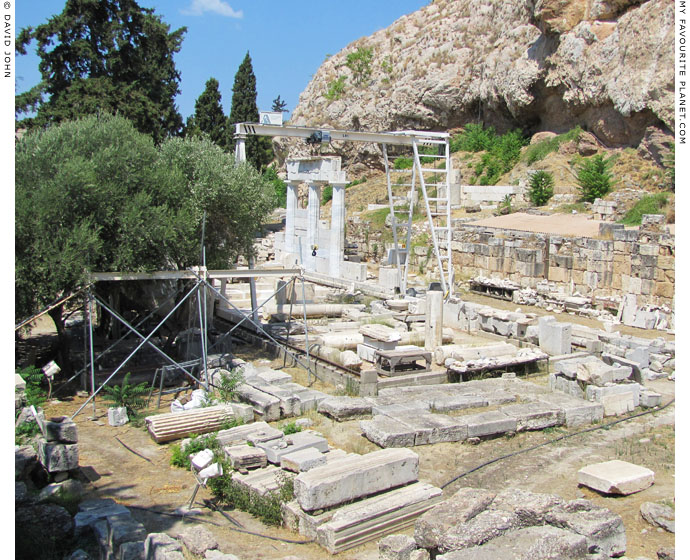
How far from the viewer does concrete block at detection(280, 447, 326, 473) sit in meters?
9.05

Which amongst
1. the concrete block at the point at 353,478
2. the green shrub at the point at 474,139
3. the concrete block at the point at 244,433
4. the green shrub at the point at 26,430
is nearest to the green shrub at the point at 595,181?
the green shrub at the point at 474,139

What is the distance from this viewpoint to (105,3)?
31375mm

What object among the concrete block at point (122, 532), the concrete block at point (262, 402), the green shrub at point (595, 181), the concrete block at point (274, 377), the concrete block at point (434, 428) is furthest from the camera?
the green shrub at point (595, 181)

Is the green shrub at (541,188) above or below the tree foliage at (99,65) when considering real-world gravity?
below

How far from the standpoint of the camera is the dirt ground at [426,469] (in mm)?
7941

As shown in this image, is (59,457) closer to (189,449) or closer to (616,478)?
(189,449)

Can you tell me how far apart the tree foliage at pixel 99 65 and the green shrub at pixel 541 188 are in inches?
793

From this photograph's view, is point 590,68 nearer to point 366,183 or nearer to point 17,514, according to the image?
point 366,183

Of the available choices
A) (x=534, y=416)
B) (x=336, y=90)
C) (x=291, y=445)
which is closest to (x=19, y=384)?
(x=291, y=445)

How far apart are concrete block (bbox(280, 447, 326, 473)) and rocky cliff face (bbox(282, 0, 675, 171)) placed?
107ft

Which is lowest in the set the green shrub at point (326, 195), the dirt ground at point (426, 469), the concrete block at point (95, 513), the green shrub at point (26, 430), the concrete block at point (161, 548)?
the dirt ground at point (426, 469)

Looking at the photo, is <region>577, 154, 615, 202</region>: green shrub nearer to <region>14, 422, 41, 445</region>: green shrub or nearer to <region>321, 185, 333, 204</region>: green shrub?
<region>321, 185, 333, 204</region>: green shrub

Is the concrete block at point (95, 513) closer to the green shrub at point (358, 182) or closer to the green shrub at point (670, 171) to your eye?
the green shrub at point (670, 171)

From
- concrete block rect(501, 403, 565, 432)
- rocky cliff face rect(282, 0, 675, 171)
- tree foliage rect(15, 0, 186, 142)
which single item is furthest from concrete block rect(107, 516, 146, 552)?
rocky cliff face rect(282, 0, 675, 171)
